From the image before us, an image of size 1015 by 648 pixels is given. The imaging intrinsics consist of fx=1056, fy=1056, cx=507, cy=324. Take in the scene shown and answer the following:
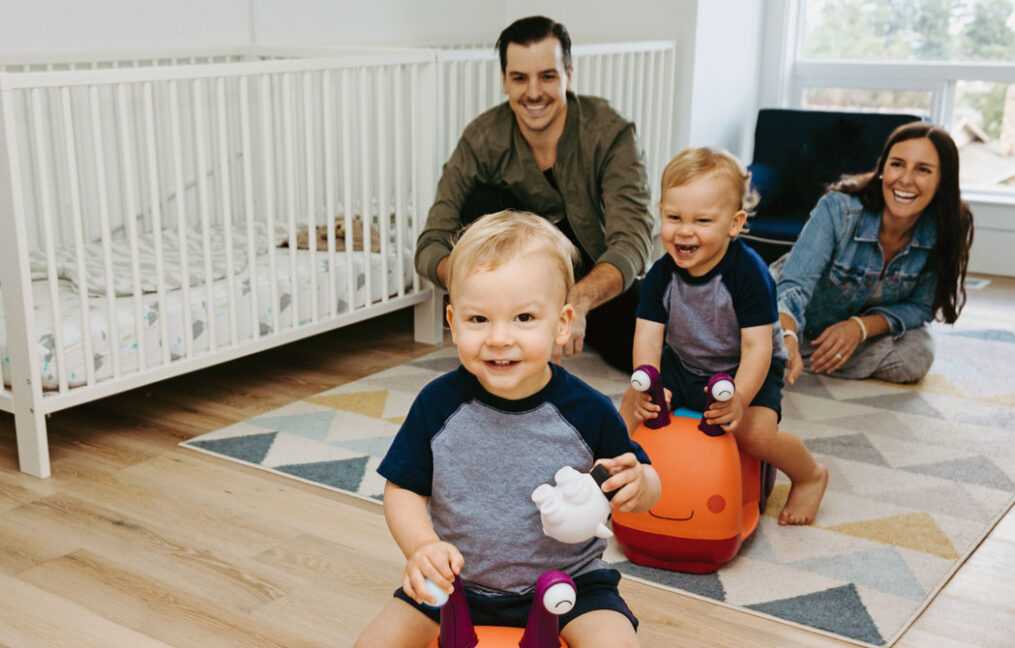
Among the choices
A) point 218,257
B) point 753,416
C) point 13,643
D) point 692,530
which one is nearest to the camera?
point 13,643

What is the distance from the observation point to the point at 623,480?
1156 mm

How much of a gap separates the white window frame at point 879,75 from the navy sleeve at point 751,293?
274 centimetres

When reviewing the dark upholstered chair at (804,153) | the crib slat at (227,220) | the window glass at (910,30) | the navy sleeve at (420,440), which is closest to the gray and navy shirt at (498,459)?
the navy sleeve at (420,440)

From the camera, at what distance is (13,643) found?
155 centimetres

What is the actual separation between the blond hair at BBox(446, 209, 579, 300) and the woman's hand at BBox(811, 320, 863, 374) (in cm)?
165

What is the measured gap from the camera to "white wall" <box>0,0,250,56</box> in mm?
2744

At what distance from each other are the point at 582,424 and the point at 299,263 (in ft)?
5.74

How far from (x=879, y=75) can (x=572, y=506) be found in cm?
374

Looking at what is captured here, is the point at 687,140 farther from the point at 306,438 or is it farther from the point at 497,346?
the point at 497,346

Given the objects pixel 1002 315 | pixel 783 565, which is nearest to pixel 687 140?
pixel 1002 315

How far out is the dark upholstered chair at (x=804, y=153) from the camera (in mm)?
3760

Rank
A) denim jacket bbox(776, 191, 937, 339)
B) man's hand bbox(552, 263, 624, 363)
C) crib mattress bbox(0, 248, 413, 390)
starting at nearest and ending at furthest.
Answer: crib mattress bbox(0, 248, 413, 390)
man's hand bbox(552, 263, 624, 363)
denim jacket bbox(776, 191, 937, 339)

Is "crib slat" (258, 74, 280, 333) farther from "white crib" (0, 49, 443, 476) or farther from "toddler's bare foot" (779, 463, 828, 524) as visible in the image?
"toddler's bare foot" (779, 463, 828, 524)

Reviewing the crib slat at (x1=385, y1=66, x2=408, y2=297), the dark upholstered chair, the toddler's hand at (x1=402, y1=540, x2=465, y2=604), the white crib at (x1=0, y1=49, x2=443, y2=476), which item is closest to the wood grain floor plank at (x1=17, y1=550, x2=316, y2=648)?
the white crib at (x1=0, y1=49, x2=443, y2=476)
